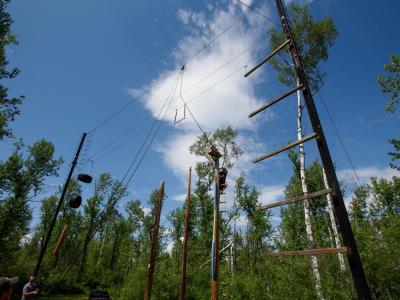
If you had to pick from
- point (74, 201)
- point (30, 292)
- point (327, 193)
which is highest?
point (74, 201)

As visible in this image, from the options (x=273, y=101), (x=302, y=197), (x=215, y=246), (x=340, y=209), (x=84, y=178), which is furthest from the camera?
(x=84, y=178)

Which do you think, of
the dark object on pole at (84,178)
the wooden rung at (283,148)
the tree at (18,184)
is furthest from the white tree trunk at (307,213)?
the tree at (18,184)

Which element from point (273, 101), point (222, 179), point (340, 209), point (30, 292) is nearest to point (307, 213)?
point (222, 179)

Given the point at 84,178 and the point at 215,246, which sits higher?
the point at 84,178

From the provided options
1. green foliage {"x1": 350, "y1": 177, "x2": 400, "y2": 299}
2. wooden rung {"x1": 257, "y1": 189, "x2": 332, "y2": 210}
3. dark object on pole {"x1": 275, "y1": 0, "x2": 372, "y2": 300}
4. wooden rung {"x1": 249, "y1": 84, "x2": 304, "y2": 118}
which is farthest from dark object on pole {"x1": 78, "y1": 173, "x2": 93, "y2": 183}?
green foliage {"x1": 350, "y1": 177, "x2": 400, "y2": 299}

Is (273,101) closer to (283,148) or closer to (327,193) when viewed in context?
(283,148)

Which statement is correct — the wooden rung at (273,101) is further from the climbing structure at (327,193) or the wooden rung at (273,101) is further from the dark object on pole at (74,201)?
the dark object on pole at (74,201)

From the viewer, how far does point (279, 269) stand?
14211 mm

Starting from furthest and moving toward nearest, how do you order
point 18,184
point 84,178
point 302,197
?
1. point 18,184
2. point 84,178
3. point 302,197

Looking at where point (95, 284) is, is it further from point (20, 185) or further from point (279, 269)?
point (279, 269)

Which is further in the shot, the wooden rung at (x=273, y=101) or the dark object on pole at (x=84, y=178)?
the dark object on pole at (x=84, y=178)

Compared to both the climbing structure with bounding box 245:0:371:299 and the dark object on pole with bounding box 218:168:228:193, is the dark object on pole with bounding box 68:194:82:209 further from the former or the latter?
the climbing structure with bounding box 245:0:371:299

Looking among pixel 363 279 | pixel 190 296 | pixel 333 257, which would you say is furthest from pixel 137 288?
pixel 363 279

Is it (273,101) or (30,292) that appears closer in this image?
(273,101)
